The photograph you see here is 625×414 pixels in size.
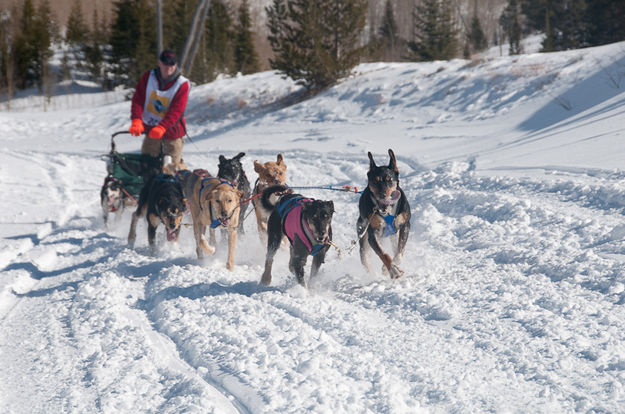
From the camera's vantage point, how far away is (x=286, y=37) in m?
21.0

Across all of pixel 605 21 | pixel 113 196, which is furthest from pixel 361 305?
pixel 605 21

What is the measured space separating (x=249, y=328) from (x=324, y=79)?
1747cm

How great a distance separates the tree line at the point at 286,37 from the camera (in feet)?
66.3

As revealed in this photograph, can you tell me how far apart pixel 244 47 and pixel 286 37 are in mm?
26885

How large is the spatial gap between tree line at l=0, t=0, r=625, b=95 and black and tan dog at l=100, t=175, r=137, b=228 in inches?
515

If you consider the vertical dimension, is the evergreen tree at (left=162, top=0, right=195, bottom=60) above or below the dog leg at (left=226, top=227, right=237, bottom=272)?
above

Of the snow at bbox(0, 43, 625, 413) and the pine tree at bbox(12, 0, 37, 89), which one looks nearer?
the snow at bbox(0, 43, 625, 413)

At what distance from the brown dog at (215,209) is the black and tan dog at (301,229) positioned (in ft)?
2.15

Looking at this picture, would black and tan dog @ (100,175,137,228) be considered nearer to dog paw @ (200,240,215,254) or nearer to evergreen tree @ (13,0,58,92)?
dog paw @ (200,240,215,254)

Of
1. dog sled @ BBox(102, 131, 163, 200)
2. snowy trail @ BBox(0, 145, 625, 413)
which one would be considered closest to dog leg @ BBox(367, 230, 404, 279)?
snowy trail @ BBox(0, 145, 625, 413)

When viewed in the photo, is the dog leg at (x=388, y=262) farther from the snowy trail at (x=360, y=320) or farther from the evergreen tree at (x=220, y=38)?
the evergreen tree at (x=220, y=38)

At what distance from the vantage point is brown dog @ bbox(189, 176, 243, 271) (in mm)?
5695

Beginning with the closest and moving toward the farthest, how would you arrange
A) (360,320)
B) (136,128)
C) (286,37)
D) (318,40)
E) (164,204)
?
1. (360,320)
2. (164,204)
3. (136,128)
4. (318,40)
5. (286,37)

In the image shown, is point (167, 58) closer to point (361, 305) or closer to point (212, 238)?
point (212, 238)
